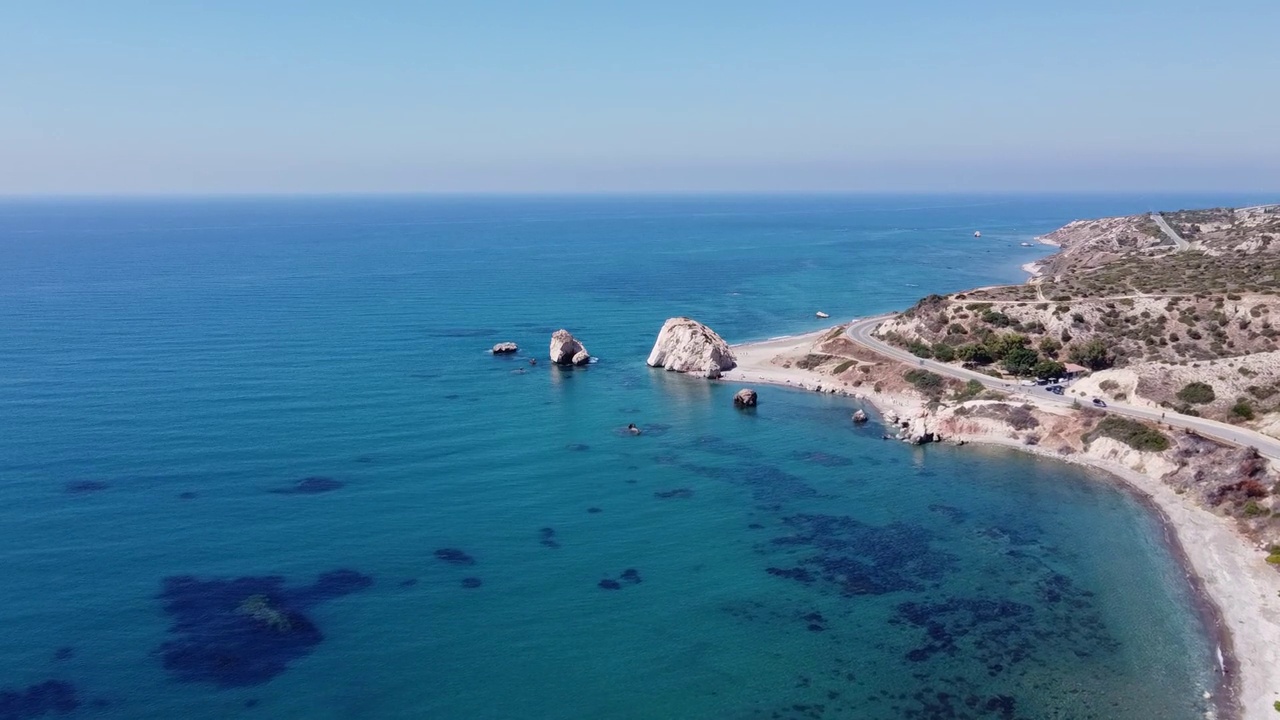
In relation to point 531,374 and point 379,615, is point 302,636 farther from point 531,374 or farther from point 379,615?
point 531,374

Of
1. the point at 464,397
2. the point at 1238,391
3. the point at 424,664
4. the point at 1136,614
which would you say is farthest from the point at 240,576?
the point at 1238,391

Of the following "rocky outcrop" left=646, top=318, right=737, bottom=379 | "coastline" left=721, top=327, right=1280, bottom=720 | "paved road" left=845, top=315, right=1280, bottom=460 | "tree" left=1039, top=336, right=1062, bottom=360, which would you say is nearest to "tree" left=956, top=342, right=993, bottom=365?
"paved road" left=845, top=315, right=1280, bottom=460

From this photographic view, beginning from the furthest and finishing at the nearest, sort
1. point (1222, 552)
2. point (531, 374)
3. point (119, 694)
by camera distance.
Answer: point (531, 374), point (1222, 552), point (119, 694)

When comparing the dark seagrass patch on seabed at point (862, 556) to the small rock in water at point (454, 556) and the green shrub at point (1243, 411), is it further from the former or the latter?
the green shrub at point (1243, 411)

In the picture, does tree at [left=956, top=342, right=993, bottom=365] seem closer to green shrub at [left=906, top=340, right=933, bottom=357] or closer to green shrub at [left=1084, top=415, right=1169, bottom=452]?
green shrub at [left=906, top=340, right=933, bottom=357]

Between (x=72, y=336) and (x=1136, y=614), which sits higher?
(x=72, y=336)

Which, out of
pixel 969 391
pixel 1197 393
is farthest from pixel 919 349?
pixel 1197 393
